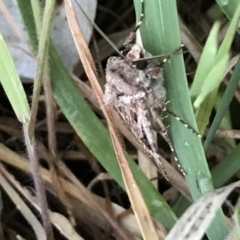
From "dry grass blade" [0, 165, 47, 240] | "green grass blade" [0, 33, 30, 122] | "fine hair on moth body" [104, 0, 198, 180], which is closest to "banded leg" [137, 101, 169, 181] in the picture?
"fine hair on moth body" [104, 0, 198, 180]

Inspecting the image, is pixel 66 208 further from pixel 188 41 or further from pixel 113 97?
pixel 188 41

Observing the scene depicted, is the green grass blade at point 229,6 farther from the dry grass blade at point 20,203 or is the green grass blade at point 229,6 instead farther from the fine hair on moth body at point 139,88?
the dry grass blade at point 20,203

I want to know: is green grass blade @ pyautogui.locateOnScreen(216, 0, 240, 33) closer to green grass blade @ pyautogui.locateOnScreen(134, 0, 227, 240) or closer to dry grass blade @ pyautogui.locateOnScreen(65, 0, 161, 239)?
green grass blade @ pyautogui.locateOnScreen(134, 0, 227, 240)

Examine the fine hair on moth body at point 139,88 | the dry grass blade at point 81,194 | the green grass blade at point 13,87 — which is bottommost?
the dry grass blade at point 81,194

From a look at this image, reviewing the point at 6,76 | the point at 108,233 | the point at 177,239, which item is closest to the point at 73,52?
the point at 6,76

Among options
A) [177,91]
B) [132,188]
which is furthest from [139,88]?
[132,188]

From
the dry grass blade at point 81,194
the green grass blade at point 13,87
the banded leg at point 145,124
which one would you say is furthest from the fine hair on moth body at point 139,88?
the dry grass blade at point 81,194

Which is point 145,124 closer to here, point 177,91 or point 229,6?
point 177,91
